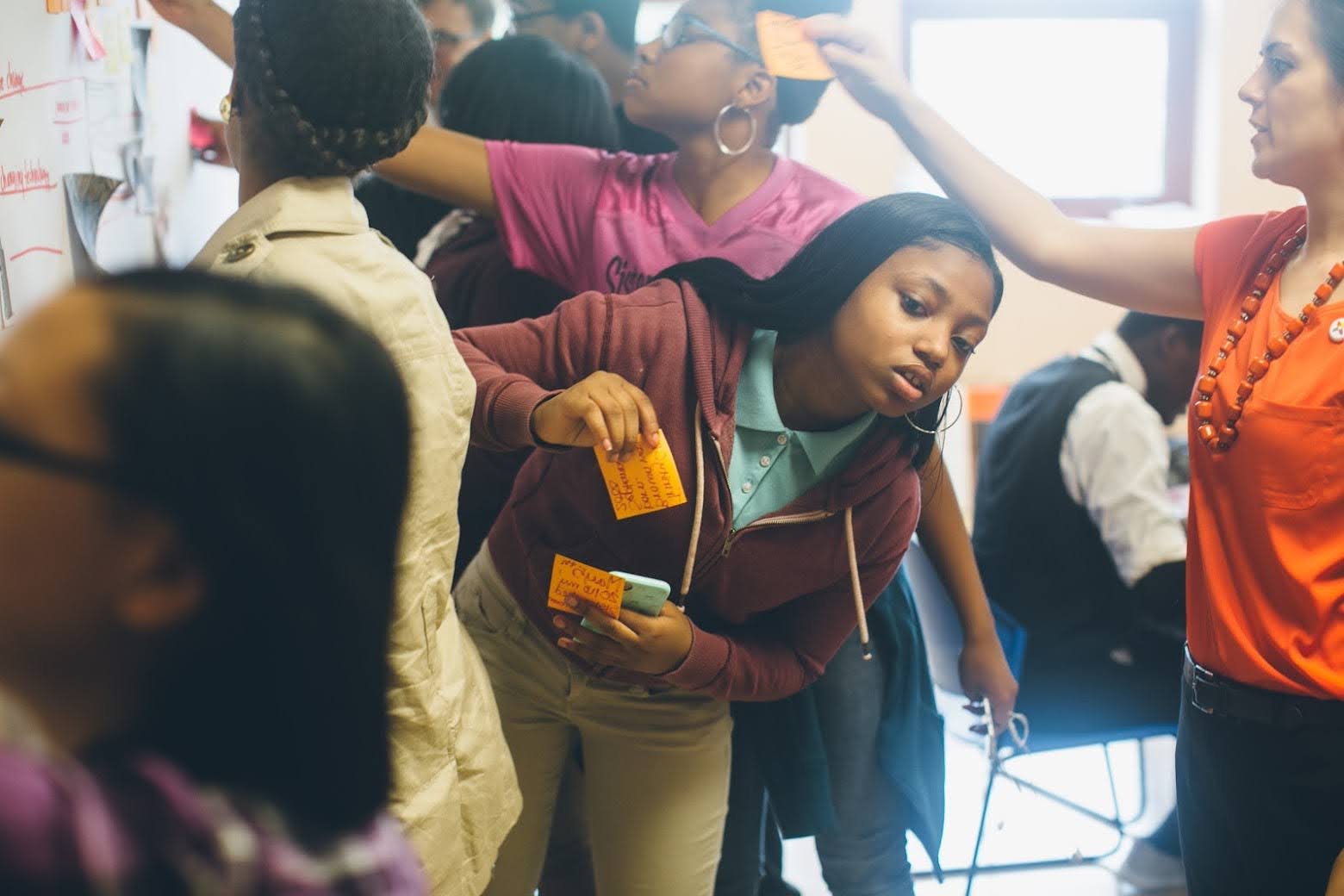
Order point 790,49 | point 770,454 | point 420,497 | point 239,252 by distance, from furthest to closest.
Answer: point 790,49
point 770,454
point 420,497
point 239,252

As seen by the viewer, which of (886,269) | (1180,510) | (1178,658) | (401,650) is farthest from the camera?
(1180,510)

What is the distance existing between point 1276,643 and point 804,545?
0.55 metres

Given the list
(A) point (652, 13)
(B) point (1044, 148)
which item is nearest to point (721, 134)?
(A) point (652, 13)

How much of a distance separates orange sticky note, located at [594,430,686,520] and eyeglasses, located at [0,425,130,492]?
913mm

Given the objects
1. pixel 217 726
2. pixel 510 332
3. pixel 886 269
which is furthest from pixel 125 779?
pixel 886 269

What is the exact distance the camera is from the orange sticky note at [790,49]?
1830 millimetres

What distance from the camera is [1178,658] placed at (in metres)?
2.63

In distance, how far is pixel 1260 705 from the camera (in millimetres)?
1464

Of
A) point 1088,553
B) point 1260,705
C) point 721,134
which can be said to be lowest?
point 1088,553

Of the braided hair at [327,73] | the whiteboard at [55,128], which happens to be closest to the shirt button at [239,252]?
the braided hair at [327,73]

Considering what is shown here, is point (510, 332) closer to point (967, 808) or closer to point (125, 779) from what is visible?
point (125, 779)

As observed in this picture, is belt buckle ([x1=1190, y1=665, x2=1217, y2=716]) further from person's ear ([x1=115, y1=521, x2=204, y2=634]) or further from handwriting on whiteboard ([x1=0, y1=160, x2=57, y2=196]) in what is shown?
handwriting on whiteboard ([x1=0, y1=160, x2=57, y2=196])

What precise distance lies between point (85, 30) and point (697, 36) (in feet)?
2.71

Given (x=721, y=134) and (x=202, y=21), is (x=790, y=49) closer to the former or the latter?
(x=721, y=134)
